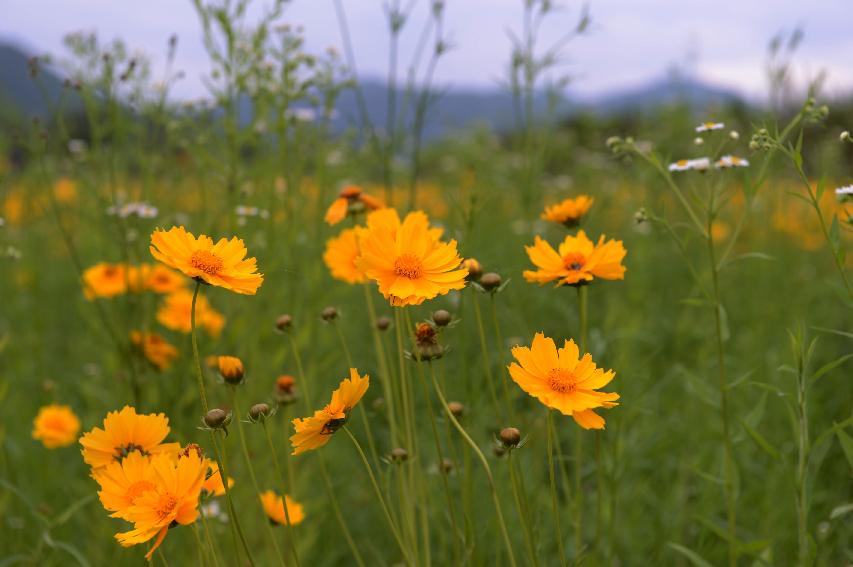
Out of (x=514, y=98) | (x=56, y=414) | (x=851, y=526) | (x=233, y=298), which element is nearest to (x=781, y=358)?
(x=851, y=526)

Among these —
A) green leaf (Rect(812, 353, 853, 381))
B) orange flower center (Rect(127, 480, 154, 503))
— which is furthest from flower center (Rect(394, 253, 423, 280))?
green leaf (Rect(812, 353, 853, 381))

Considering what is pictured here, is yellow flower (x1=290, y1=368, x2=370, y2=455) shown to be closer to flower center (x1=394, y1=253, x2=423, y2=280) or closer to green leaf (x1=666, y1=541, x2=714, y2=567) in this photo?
flower center (x1=394, y1=253, x2=423, y2=280)

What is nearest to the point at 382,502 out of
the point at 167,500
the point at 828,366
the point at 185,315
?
the point at 167,500

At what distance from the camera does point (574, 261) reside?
0.93m

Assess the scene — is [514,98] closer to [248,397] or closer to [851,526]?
[248,397]

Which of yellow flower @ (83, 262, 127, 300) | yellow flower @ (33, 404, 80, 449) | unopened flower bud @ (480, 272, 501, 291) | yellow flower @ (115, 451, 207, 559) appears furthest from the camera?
yellow flower @ (83, 262, 127, 300)

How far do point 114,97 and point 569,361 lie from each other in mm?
1307

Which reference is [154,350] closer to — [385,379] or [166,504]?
[385,379]

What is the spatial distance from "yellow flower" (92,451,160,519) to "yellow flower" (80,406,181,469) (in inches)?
2.1

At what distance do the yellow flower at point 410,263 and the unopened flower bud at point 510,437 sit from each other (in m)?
0.16

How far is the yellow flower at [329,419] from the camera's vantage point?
0.73 metres

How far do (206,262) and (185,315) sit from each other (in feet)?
2.99

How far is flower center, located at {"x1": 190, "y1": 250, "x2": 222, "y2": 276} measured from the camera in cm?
74

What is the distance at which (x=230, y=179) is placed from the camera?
1675mm
